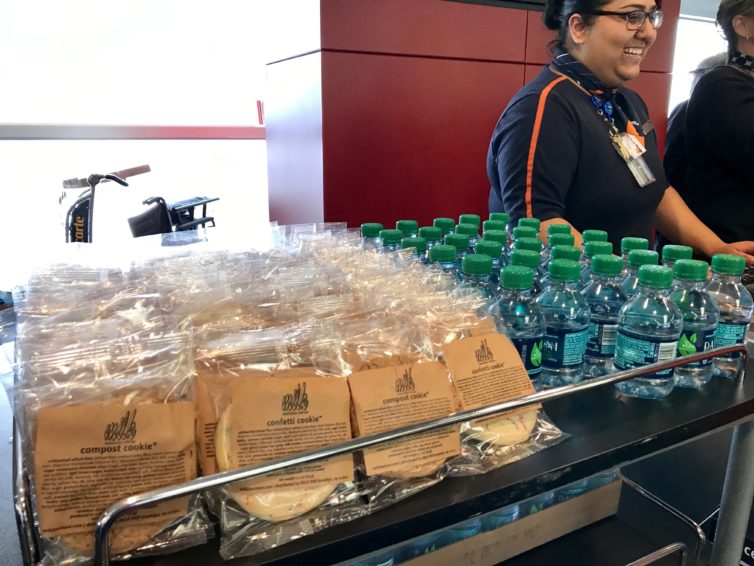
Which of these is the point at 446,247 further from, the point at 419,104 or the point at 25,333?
the point at 419,104

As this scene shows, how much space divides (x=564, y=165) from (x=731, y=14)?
881 millimetres

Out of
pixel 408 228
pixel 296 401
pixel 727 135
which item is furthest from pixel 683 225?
pixel 296 401

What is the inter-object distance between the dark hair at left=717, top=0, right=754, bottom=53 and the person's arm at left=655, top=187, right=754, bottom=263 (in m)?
0.51

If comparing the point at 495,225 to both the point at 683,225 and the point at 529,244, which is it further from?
the point at 683,225

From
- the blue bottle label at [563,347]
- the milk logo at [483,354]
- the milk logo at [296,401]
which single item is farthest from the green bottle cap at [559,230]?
the milk logo at [296,401]

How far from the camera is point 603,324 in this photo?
2.78 feet

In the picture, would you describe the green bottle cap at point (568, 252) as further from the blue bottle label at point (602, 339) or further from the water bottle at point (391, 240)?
the water bottle at point (391, 240)

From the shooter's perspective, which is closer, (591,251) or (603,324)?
(603,324)

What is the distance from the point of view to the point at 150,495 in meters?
0.48

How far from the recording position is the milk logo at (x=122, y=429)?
53 centimetres

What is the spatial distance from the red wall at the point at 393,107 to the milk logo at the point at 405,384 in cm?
171

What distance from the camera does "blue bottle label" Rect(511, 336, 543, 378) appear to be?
2.48 ft

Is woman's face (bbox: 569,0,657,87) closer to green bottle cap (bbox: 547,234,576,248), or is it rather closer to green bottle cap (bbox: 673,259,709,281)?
green bottle cap (bbox: 547,234,576,248)

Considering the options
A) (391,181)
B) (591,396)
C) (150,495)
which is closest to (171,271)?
(150,495)
